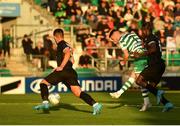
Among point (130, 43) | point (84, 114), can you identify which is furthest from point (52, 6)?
point (84, 114)

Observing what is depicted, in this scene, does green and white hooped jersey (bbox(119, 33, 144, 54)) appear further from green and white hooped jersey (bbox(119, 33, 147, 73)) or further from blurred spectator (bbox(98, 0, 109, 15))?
blurred spectator (bbox(98, 0, 109, 15))

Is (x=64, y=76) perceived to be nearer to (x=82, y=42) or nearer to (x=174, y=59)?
(x=174, y=59)

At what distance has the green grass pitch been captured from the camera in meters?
14.4

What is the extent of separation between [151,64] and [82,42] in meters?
13.3

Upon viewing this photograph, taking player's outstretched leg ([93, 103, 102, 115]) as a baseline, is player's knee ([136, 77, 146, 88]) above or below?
above

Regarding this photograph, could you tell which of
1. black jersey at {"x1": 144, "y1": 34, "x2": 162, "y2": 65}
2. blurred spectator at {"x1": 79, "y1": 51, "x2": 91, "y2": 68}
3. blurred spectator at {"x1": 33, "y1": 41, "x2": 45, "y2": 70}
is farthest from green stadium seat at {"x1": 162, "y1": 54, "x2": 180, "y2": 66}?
black jersey at {"x1": 144, "y1": 34, "x2": 162, "y2": 65}

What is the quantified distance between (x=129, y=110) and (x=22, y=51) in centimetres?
1306

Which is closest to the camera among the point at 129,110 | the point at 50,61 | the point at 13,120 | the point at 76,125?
the point at 76,125

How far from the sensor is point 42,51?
93.5 ft

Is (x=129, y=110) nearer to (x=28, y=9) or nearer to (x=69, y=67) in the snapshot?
(x=69, y=67)

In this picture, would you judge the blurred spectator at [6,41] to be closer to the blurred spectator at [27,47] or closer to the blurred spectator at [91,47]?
the blurred spectator at [27,47]

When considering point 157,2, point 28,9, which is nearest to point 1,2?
point 28,9

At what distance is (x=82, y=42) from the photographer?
29500mm

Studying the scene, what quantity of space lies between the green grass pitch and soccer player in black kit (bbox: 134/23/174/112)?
629 millimetres
